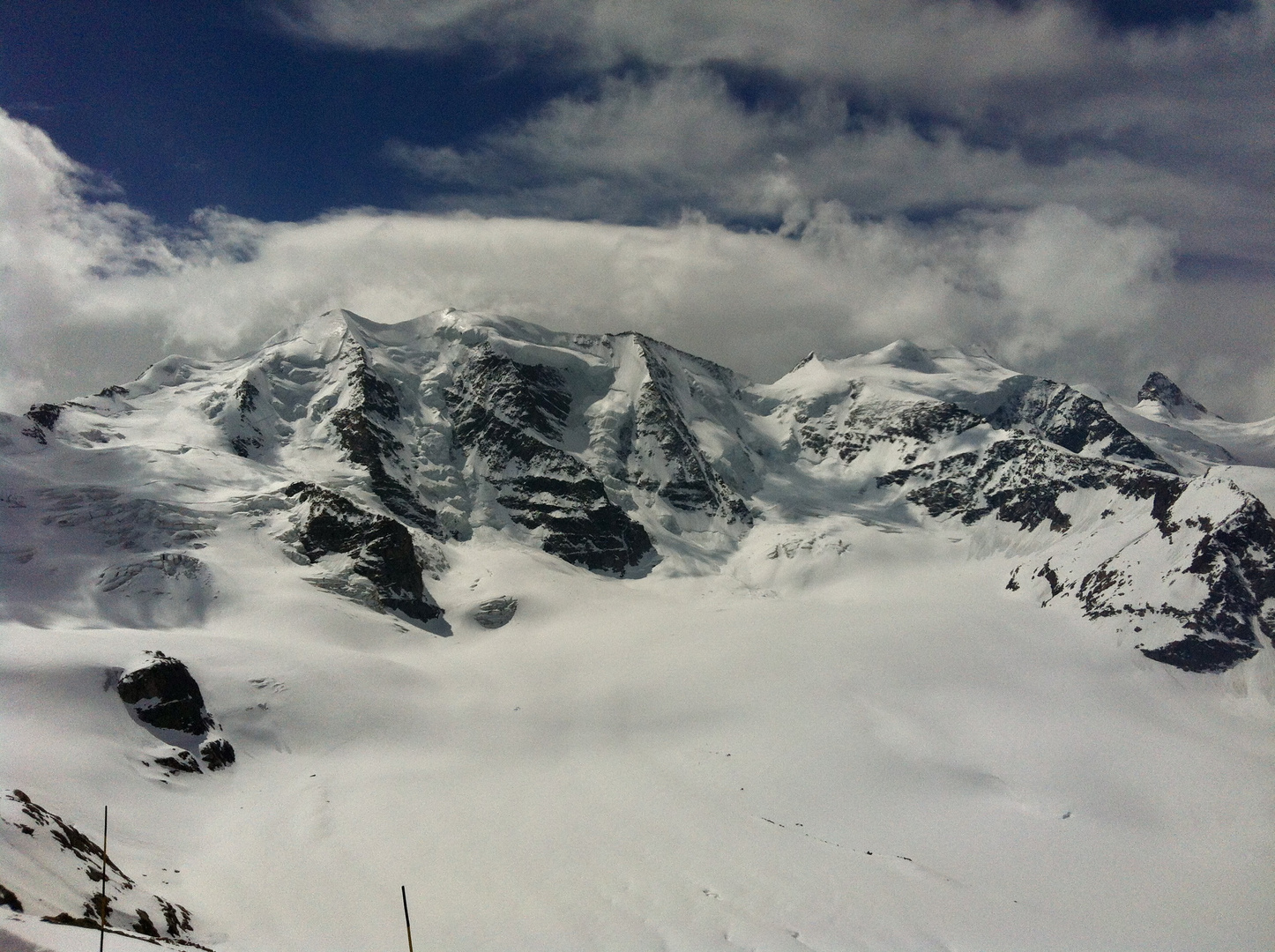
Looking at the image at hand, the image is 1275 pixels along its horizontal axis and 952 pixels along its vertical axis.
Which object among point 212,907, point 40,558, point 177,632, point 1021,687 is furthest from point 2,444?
point 1021,687

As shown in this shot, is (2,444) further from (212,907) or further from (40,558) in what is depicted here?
(212,907)

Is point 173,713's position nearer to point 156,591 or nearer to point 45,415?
point 156,591

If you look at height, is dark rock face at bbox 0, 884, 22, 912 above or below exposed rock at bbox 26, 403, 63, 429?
above

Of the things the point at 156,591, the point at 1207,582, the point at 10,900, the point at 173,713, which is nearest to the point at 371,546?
the point at 156,591

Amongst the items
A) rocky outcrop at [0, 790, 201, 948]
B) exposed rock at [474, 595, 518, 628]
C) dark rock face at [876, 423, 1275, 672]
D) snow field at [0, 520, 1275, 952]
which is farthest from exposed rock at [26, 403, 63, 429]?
dark rock face at [876, 423, 1275, 672]

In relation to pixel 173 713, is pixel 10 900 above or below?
above

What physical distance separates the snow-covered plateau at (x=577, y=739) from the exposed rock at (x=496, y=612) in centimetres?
77

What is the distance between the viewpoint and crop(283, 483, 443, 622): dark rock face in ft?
529

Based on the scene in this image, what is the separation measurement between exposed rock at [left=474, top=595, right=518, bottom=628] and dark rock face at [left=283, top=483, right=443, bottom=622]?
8447 millimetres

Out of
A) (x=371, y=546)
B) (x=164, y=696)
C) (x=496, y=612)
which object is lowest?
(x=496, y=612)

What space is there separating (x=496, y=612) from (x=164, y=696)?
91231 mm

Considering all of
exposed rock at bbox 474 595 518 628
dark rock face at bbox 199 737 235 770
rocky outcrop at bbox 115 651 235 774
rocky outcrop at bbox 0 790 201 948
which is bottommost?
exposed rock at bbox 474 595 518 628

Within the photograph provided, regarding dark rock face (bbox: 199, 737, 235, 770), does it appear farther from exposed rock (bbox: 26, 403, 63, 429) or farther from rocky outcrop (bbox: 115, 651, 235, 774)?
exposed rock (bbox: 26, 403, 63, 429)

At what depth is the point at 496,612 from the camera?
17475 cm
